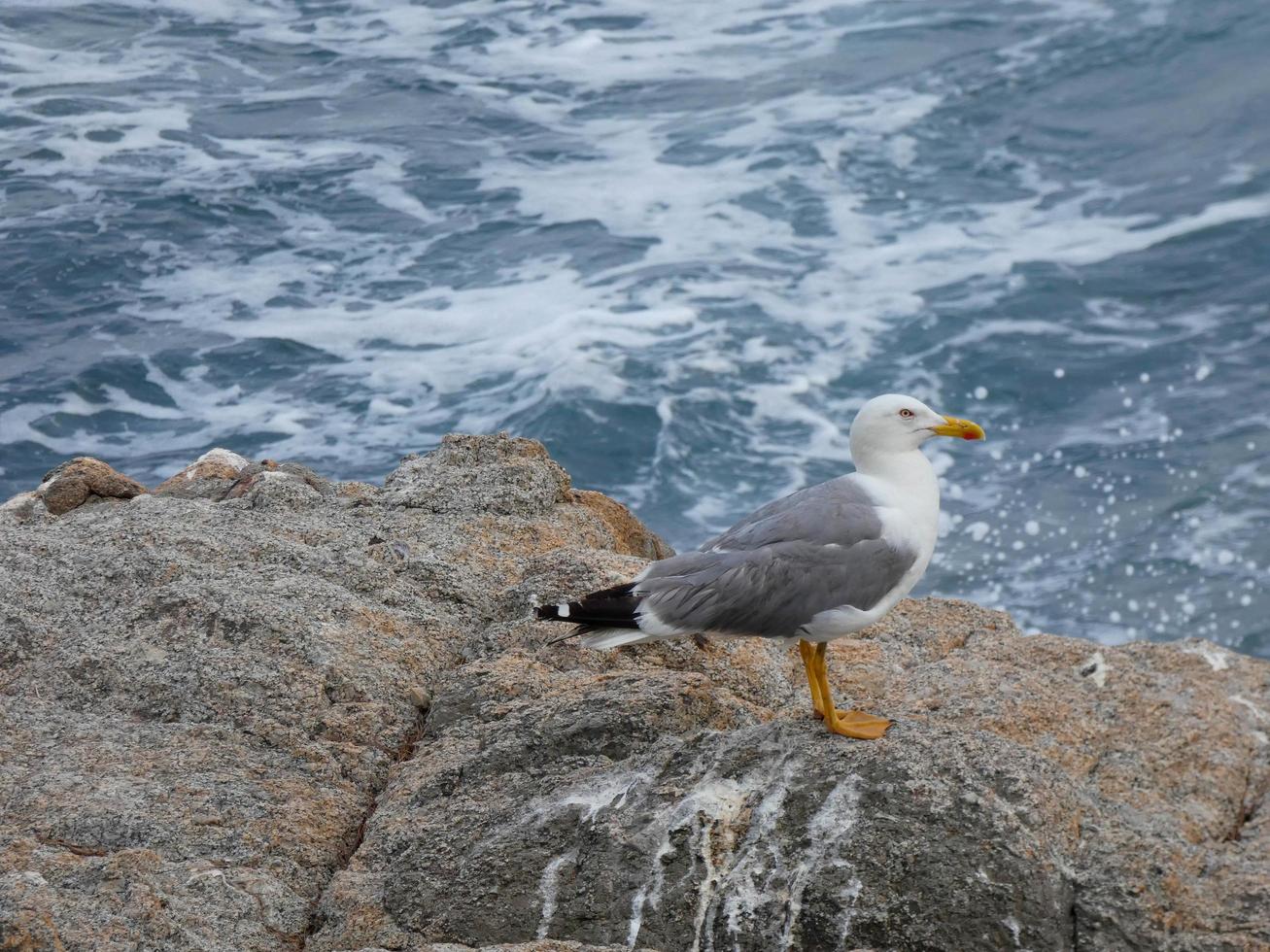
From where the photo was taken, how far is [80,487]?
276 inches

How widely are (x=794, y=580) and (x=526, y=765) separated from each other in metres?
1.09

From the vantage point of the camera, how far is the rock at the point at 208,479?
23.8 ft

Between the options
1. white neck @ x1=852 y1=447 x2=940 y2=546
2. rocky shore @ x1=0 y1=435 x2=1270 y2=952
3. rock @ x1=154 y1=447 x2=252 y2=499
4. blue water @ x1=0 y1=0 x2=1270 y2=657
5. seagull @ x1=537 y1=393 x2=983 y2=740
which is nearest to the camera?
rocky shore @ x1=0 y1=435 x2=1270 y2=952

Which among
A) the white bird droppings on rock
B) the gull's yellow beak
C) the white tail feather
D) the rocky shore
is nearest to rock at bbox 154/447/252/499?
the rocky shore

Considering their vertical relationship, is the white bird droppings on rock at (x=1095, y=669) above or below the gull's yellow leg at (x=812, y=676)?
below

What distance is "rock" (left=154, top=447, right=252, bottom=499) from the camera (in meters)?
7.25

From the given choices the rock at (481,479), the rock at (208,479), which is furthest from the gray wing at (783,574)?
→ the rock at (208,479)

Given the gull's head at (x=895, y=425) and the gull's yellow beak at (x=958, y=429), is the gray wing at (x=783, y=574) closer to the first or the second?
the gull's head at (x=895, y=425)

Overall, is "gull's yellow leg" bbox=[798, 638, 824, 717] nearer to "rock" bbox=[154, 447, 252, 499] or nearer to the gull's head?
the gull's head

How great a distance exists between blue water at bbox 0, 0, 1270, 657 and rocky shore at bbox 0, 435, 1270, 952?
6.51 m

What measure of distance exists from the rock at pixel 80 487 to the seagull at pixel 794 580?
10.3ft

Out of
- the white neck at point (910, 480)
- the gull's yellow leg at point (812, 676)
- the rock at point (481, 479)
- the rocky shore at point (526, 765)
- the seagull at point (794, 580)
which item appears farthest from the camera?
the rock at point (481, 479)

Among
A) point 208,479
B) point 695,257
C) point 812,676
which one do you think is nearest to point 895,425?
point 812,676

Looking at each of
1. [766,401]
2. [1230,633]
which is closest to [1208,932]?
[1230,633]
